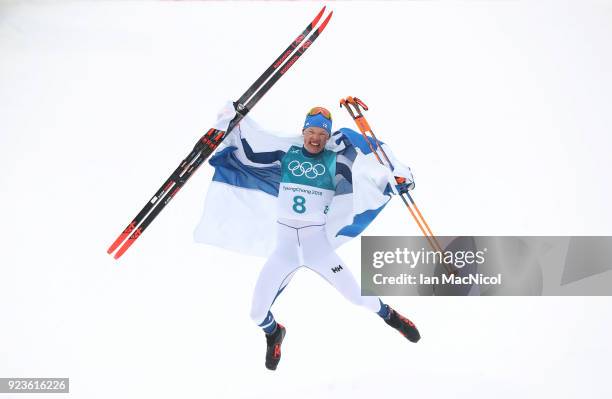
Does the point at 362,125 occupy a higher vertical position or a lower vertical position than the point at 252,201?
higher

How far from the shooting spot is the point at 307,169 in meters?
3.93

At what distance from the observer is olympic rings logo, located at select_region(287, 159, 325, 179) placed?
12.8ft

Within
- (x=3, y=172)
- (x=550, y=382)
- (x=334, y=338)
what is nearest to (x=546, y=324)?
(x=550, y=382)

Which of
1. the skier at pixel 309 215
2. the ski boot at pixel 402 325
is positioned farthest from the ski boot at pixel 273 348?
the ski boot at pixel 402 325

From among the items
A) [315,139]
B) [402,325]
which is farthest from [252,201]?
[402,325]

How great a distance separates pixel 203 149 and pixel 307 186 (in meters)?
0.72

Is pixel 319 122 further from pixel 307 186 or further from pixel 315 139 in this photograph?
pixel 307 186

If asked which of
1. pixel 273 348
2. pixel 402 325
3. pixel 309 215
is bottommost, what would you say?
pixel 273 348

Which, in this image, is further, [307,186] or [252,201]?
[252,201]

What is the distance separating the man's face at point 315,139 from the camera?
388 centimetres

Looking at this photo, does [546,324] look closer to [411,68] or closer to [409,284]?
[409,284]

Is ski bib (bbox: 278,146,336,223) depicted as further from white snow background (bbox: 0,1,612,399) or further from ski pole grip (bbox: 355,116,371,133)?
white snow background (bbox: 0,1,612,399)

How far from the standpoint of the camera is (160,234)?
5.26m

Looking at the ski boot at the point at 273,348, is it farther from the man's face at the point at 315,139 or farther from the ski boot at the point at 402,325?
the man's face at the point at 315,139
